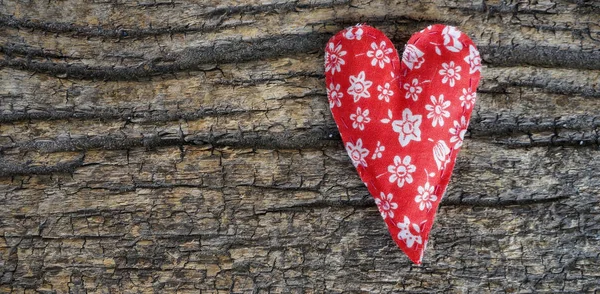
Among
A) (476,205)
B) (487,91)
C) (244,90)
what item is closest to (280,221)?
(244,90)

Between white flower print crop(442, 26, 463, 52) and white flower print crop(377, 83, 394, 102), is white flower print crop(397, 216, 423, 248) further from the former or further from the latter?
white flower print crop(442, 26, 463, 52)

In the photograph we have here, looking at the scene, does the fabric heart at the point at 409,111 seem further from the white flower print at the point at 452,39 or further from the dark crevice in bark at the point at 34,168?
the dark crevice in bark at the point at 34,168

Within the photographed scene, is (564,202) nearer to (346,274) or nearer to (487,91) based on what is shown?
(487,91)

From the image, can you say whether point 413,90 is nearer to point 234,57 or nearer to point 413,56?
point 413,56

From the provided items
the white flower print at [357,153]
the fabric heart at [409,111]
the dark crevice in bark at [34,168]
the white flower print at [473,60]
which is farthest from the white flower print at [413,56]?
the dark crevice in bark at [34,168]

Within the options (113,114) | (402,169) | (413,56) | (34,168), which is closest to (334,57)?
(413,56)
